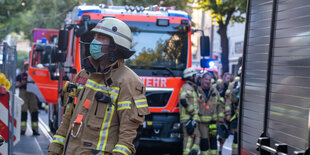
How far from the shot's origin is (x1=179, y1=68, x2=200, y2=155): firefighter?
10.3 metres

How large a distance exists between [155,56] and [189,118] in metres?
1.33

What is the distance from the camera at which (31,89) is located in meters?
15.1

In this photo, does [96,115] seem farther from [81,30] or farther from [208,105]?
[208,105]

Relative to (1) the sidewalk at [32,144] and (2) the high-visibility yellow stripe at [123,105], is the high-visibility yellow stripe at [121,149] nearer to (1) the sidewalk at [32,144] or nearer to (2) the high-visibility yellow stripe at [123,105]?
(2) the high-visibility yellow stripe at [123,105]

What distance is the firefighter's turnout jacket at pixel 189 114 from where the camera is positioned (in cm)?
1033

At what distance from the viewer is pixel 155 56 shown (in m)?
10.9

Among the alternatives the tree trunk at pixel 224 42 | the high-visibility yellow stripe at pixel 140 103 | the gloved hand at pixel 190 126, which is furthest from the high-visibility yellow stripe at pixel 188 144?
the tree trunk at pixel 224 42

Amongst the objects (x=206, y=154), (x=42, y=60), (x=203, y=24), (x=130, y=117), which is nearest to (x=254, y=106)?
(x=130, y=117)

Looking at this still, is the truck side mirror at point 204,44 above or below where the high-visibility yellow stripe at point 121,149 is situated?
above

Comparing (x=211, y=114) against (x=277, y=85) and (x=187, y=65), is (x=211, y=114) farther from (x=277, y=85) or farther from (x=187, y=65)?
(x=277, y=85)

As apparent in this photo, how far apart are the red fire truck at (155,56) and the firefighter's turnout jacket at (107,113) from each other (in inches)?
234

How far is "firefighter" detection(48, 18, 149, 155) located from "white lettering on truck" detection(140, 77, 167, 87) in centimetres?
587

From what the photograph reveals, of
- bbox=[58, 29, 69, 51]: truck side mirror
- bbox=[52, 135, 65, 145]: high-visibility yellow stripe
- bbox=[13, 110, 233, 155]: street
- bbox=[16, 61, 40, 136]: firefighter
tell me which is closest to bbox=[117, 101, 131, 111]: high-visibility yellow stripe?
bbox=[52, 135, 65, 145]: high-visibility yellow stripe

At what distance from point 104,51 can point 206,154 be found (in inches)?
242
